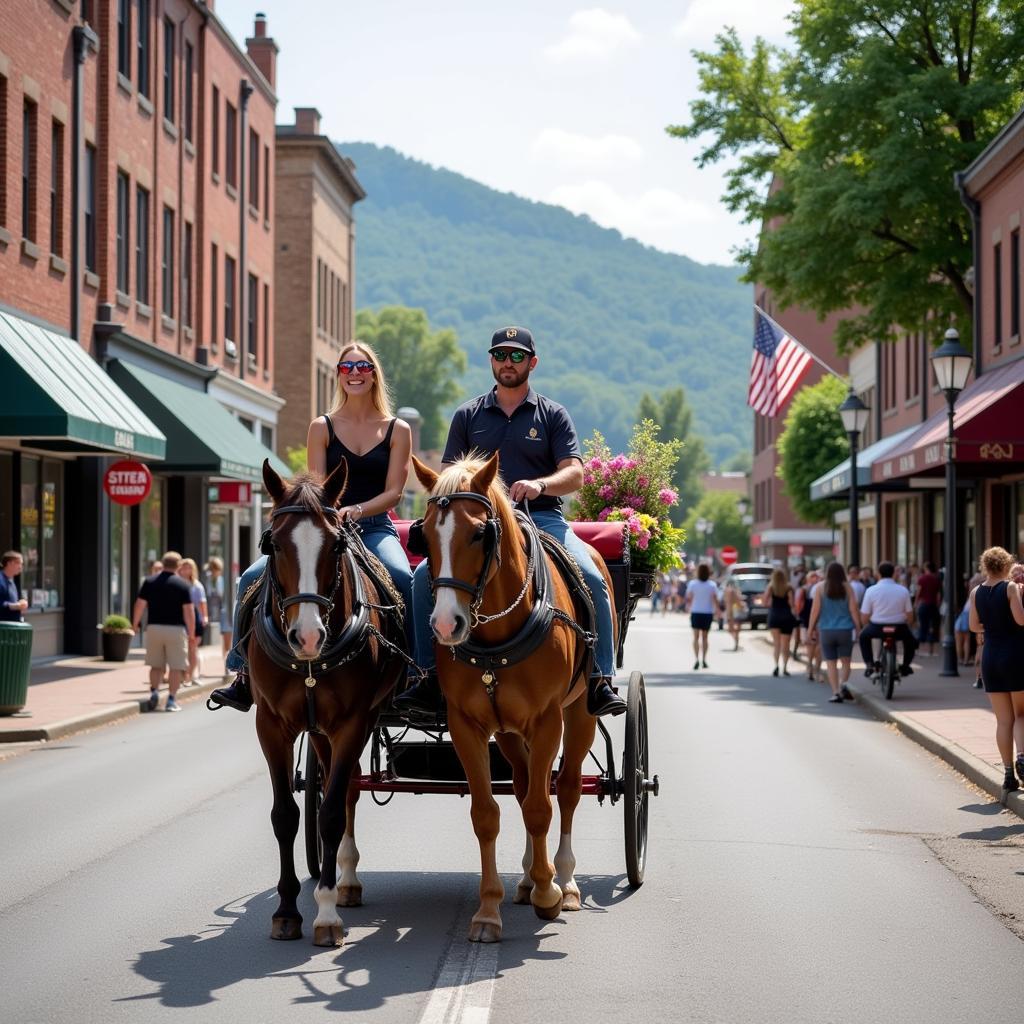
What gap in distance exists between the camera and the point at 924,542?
139 ft

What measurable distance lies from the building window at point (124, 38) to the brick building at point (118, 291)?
61 millimetres

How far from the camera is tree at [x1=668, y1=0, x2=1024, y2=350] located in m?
32.3

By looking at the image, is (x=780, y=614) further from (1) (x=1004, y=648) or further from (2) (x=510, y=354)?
(2) (x=510, y=354)

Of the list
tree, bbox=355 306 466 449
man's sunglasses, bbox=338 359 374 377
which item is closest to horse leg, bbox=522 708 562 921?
man's sunglasses, bbox=338 359 374 377

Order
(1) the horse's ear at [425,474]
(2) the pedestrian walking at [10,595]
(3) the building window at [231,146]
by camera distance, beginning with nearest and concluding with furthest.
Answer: (1) the horse's ear at [425,474] → (2) the pedestrian walking at [10,595] → (3) the building window at [231,146]

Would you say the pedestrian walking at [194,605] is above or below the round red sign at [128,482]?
below

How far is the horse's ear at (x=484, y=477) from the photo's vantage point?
7.44 metres

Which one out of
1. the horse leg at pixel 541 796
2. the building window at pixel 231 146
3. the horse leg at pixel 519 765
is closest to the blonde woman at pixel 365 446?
the horse leg at pixel 519 765

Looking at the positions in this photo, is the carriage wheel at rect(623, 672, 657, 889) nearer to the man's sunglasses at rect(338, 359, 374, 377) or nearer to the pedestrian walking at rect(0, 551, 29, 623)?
the man's sunglasses at rect(338, 359, 374, 377)

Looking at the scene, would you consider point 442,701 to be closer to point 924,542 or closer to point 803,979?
point 803,979

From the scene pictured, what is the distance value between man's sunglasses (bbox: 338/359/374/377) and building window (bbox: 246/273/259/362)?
38.4m

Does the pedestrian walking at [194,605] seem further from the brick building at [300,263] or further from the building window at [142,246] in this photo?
the brick building at [300,263]

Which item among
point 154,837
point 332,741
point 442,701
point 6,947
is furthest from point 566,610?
point 154,837

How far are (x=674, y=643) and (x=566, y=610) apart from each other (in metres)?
38.1
